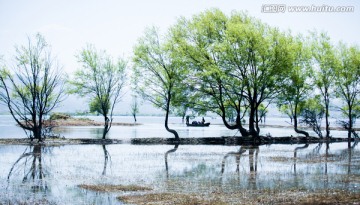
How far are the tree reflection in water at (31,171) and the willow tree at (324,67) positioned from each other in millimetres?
40916

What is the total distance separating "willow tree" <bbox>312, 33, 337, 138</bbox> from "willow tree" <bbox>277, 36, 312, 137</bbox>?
1694 mm

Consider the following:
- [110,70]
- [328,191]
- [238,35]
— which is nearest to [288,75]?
[238,35]

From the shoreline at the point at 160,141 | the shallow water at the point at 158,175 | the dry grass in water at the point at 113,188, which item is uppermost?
the shoreline at the point at 160,141

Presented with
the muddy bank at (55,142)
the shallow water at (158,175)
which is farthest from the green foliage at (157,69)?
the shallow water at (158,175)

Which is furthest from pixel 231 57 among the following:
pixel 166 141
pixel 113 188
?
pixel 113 188

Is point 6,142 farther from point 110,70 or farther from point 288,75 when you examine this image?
point 288,75

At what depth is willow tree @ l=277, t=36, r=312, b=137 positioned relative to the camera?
49031mm

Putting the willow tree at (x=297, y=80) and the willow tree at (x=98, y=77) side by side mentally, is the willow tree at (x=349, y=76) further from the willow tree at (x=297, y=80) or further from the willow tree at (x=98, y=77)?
the willow tree at (x=98, y=77)

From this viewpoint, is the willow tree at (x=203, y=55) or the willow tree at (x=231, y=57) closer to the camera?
the willow tree at (x=231, y=57)

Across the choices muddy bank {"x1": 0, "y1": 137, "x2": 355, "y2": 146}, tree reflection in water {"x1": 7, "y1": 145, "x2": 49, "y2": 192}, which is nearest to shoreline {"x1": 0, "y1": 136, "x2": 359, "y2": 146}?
muddy bank {"x1": 0, "y1": 137, "x2": 355, "y2": 146}

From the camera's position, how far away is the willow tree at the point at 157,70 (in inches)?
1919

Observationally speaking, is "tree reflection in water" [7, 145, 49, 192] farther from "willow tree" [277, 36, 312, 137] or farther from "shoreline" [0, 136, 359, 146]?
"willow tree" [277, 36, 312, 137]

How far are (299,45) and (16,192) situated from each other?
43162 mm

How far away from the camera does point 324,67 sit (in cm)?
5628
